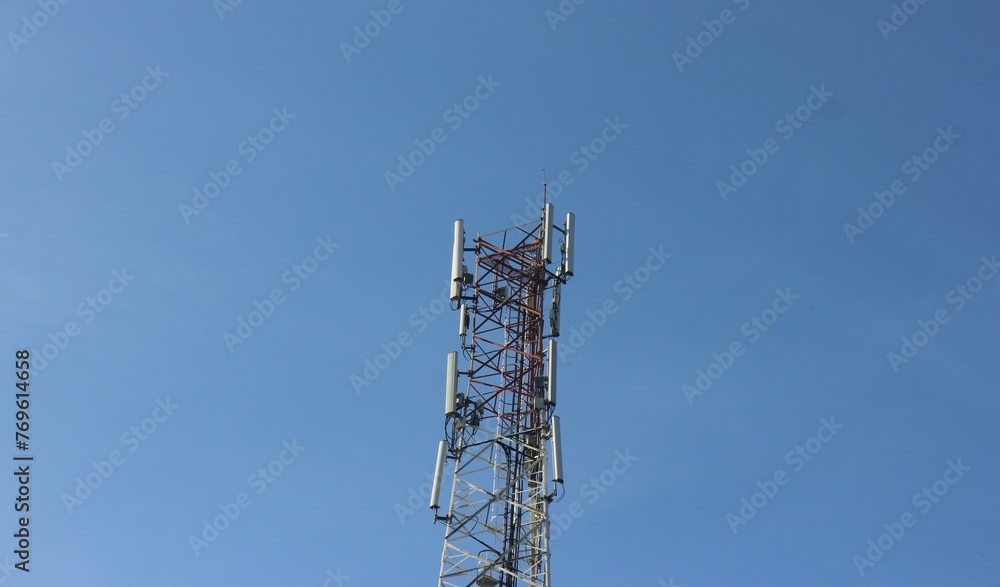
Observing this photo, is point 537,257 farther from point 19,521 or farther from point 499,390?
point 19,521

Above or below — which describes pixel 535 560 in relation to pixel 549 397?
below

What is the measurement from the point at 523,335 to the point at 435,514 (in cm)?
979

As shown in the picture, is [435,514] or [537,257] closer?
[435,514]

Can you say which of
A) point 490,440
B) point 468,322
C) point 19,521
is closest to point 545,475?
point 490,440

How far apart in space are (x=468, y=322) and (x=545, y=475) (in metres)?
8.57

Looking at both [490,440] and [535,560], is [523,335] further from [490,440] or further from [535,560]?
[535,560]

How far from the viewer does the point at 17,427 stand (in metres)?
69.3

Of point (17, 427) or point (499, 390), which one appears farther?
point (499, 390)

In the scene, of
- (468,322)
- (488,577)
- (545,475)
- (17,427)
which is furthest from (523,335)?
(17,427)

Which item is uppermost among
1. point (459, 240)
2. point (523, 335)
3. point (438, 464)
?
point (459, 240)

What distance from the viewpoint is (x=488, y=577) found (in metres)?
69.8

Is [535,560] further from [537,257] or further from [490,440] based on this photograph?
[537,257]

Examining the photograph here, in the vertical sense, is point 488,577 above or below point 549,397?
below

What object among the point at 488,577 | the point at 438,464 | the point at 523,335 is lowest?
the point at 488,577
